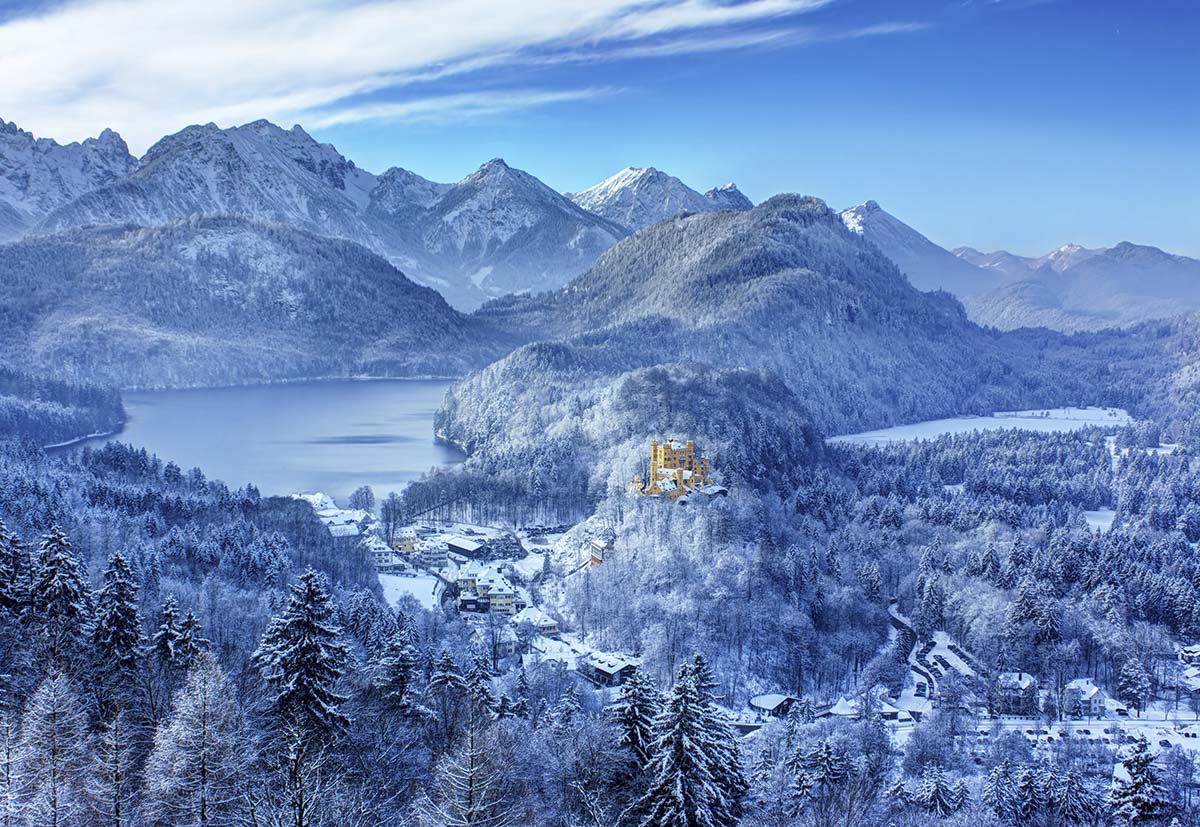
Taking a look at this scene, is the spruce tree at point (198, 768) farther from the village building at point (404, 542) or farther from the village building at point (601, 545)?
the village building at point (404, 542)

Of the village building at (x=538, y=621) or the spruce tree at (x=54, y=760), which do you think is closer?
the spruce tree at (x=54, y=760)

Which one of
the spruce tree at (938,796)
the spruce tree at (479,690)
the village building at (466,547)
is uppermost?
the spruce tree at (479,690)

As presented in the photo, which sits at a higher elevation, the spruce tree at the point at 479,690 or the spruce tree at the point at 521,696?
the spruce tree at the point at 479,690

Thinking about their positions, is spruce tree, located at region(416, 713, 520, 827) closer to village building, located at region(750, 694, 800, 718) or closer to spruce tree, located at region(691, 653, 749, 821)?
spruce tree, located at region(691, 653, 749, 821)

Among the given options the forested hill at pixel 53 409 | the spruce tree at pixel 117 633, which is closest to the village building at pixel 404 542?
the spruce tree at pixel 117 633

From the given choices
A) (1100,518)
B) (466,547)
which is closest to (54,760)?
(466,547)

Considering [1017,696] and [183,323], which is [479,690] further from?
[183,323]

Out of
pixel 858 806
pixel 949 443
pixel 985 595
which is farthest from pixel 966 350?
pixel 858 806

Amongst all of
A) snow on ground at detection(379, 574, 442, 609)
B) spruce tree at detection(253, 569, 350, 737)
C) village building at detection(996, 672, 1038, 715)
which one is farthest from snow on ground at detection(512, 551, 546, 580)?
spruce tree at detection(253, 569, 350, 737)
